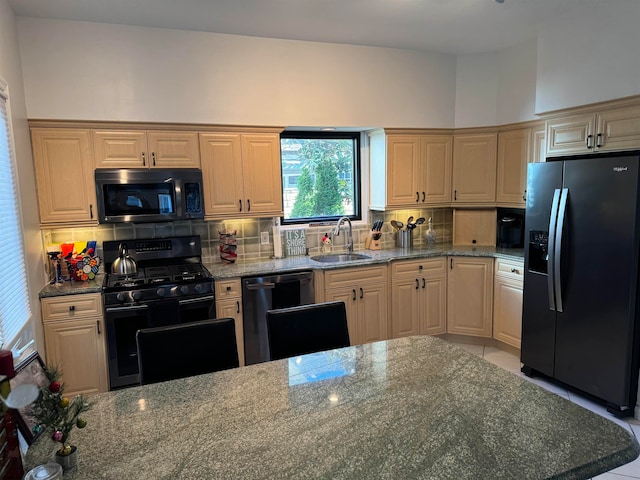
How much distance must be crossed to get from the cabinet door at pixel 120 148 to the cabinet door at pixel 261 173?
0.79 meters

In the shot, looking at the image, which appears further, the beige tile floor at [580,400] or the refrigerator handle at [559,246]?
the refrigerator handle at [559,246]

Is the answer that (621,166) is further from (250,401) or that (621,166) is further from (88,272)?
(88,272)

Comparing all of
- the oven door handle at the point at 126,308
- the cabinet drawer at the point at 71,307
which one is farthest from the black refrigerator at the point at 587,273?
the cabinet drawer at the point at 71,307

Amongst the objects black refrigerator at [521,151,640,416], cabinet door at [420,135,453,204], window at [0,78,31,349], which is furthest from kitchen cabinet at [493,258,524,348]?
window at [0,78,31,349]

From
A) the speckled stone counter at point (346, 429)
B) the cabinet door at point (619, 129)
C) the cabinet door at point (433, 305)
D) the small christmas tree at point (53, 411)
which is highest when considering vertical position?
the cabinet door at point (619, 129)

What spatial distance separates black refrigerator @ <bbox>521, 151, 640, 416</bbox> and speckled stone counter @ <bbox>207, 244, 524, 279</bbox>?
0.57 metres

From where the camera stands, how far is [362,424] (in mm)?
1292

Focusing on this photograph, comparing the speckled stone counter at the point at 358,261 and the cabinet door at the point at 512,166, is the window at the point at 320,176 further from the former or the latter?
the cabinet door at the point at 512,166

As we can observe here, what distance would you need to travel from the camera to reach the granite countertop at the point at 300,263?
9.99ft

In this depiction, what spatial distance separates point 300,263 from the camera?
12.3ft

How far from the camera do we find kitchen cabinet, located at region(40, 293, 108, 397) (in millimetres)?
2961

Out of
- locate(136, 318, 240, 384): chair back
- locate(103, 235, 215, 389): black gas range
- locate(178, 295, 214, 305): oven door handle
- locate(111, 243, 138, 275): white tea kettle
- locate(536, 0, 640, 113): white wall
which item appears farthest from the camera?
locate(111, 243, 138, 275): white tea kettle

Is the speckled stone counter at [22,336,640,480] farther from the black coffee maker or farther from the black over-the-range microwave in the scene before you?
the black coffee maker

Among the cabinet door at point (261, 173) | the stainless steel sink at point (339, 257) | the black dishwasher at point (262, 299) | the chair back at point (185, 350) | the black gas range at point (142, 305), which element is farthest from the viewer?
the stainless steel sink at point (339, 257)
